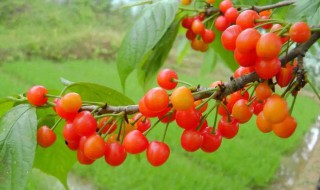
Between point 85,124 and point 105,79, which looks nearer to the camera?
point 85,124

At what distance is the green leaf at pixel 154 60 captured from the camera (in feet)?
3.48

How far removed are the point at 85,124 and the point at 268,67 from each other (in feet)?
0.79

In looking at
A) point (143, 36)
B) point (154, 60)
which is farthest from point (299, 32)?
point (154, 60)

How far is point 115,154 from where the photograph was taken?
60cm

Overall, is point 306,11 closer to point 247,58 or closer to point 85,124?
point 247,58

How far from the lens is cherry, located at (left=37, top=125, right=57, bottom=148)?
64 cm

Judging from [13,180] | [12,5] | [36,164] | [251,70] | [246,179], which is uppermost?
[251,70]

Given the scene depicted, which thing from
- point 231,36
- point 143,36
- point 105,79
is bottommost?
point 105,79

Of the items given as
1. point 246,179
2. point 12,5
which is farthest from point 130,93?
point 12,5

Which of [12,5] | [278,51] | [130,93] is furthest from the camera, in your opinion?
[12,5]

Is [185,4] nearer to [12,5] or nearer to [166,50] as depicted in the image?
[166,50]

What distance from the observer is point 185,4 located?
42.2 inches

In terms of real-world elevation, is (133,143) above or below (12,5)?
above

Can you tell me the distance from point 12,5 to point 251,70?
38.4 feet
